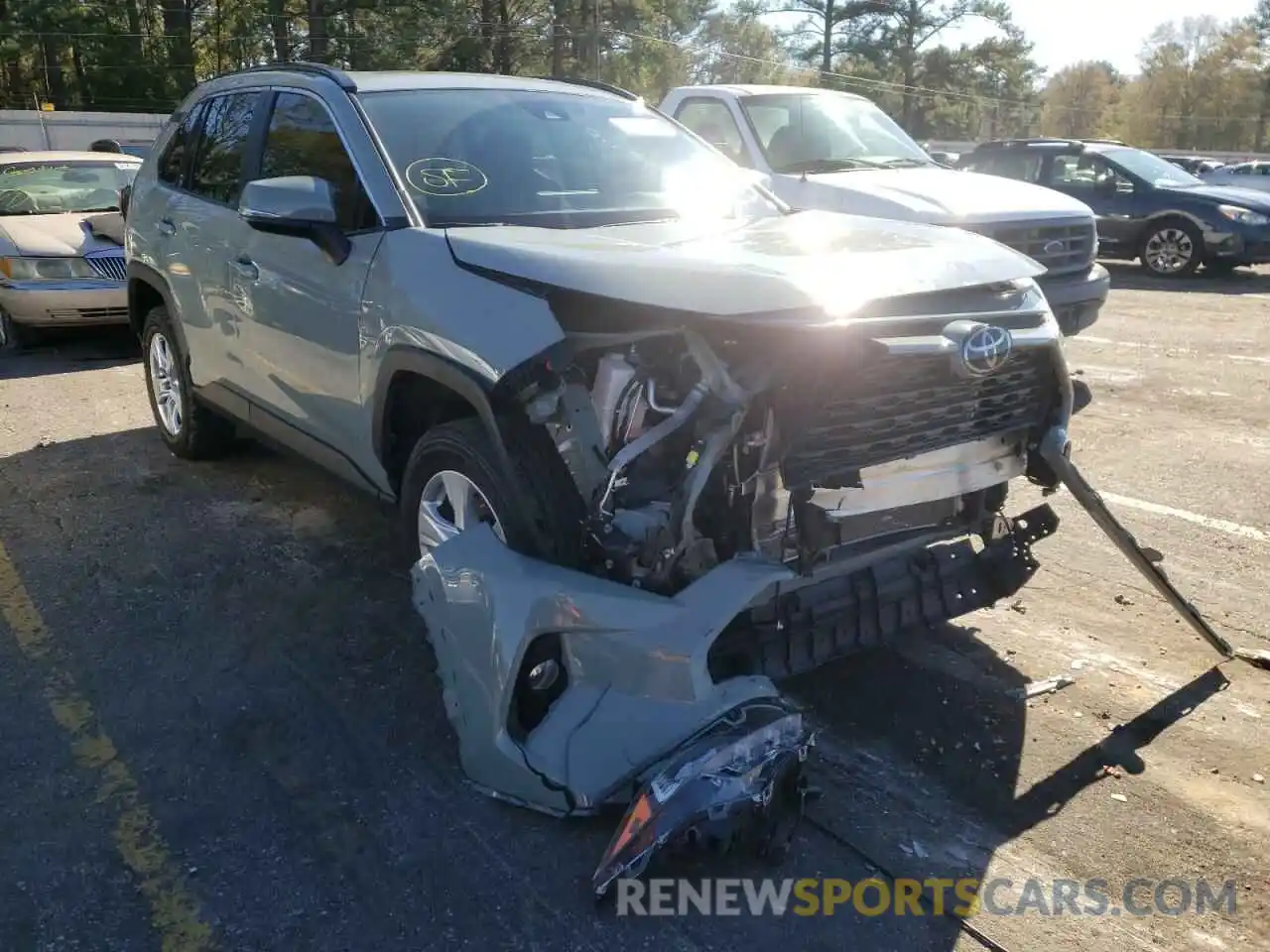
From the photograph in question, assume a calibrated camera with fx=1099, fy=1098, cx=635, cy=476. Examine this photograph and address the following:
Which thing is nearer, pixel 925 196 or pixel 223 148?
pixel 223 148

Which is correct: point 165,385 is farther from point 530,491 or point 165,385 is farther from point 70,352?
point 70,352

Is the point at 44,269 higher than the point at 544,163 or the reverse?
the reverse

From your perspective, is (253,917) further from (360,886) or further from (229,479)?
(229,479)


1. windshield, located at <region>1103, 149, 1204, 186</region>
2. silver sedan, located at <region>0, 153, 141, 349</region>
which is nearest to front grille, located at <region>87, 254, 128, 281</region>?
silver sedan, located at <region>0, 153, 141, 349</region>

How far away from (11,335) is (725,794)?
8997mm

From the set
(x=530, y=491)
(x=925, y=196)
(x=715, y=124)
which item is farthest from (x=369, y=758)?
(x=715, y=124)

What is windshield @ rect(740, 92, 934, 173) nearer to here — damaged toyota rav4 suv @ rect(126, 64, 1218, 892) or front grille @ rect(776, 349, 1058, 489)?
damaged toyota rav4 suv @ rect(126, 64, 1218, 892)

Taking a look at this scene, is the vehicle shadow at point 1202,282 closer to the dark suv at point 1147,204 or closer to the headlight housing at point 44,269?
the dark suv at point 1147,204

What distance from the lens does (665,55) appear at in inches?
1649

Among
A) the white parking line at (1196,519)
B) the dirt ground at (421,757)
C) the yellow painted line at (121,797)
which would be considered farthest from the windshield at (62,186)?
the white parking line at (1196,519)

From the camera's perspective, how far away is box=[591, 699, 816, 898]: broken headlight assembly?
2.66 metres

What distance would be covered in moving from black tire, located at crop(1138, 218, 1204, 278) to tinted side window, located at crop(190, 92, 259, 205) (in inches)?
489

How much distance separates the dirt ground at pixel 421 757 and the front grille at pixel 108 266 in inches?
170

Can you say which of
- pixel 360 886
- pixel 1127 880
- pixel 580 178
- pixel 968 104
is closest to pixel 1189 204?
pixel 580 178
